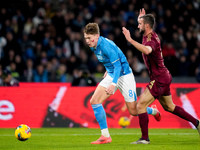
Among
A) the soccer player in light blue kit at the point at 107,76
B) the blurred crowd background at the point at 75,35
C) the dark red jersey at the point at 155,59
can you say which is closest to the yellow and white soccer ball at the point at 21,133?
the soccer player in light blue kit at the point at 107,76

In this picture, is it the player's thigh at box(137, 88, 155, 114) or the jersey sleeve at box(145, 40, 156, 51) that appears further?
the player's thigh at box(137, 88, 155, 114)

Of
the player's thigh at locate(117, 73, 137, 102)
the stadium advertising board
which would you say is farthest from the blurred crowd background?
the player's thigh at locate(117, 73, 137, 102)

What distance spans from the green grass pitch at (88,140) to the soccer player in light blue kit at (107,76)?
53 cm

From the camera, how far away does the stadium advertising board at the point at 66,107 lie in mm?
11195

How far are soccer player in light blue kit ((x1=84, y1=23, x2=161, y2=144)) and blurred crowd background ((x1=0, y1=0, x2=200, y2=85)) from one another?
6.49 m

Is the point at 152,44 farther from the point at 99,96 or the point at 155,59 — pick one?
the point at 99,96

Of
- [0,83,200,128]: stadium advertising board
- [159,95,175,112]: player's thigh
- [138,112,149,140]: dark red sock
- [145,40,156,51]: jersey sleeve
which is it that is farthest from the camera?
[0,83,200,128]: stadium advertising board

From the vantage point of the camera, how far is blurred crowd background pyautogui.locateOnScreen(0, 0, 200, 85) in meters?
15.4

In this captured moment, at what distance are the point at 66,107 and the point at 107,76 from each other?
3.64m

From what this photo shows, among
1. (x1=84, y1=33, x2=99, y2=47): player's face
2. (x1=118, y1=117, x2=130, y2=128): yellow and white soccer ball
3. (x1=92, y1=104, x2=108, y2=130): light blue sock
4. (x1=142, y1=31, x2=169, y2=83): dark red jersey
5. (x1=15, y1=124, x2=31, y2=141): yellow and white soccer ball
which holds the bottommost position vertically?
(x1=118, y1=117, x2=130, y2=128): yellow and white soccer ball

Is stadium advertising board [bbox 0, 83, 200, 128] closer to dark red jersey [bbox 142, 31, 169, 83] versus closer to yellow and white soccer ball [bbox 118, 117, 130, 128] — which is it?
yellow and white soccer ball [bbox 118, 117, 130, 128]

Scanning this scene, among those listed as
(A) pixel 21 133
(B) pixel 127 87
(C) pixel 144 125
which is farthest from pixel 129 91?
(A) pixel 21 133

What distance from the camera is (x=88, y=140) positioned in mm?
8320

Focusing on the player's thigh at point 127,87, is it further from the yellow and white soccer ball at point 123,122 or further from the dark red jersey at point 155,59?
the yellow and white soccer ball at point 123,122
